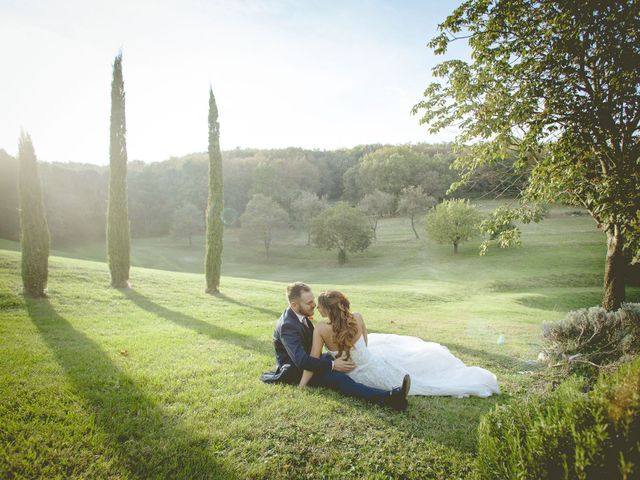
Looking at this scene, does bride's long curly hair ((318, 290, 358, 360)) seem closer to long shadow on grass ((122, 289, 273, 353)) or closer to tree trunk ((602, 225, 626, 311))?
long shadow on grass ((122, 289, 273, 353))

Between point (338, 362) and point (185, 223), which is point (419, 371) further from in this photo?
point (185, 223)

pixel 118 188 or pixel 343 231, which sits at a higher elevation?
pixel 118 188

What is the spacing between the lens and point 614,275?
35.9 feet

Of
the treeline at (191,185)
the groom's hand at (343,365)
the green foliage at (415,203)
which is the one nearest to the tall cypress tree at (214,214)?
the groom's hand at (343,365)

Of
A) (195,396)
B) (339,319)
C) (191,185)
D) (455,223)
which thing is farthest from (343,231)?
(195,396)

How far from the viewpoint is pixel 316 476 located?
3.82 meters

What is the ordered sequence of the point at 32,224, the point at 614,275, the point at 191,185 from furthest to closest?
the point at 191,185
the point at 32,224
the point at 614,275

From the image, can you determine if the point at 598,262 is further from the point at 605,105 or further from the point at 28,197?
the point at 28,197

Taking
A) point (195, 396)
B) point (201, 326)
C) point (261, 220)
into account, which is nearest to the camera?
point (195, 396)

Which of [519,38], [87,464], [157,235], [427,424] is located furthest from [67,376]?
[157,235]

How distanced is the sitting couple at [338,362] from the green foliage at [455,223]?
135 feet

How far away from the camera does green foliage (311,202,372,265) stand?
1880 inches

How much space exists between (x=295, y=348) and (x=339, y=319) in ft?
2.98

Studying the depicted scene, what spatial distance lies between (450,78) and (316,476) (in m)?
9.64
